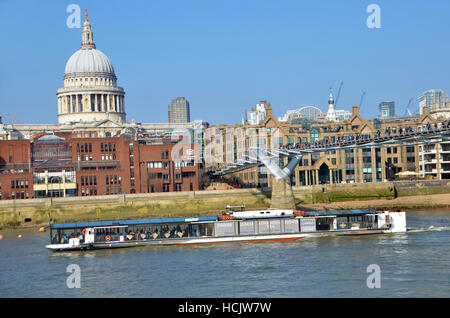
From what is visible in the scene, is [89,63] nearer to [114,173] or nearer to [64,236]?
[114,173]

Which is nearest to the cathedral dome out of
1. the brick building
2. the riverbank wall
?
the brick building

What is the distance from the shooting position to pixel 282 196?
2795 inches

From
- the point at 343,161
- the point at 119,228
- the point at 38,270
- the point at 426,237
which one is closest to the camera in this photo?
the point at 38,270

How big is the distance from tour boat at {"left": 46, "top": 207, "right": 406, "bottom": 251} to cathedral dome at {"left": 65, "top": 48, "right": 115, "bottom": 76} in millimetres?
118480

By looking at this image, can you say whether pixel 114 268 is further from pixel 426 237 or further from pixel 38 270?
pixel 426 237

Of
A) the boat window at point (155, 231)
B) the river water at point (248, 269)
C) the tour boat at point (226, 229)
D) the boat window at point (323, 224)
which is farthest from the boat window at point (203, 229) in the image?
the boat window at point (323, 224)

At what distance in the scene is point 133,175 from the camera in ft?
273

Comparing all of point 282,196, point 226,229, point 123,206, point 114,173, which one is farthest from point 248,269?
point 114,173

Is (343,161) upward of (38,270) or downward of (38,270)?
upward

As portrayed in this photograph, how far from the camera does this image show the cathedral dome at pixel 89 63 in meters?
164

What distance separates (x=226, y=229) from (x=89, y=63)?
402 feet

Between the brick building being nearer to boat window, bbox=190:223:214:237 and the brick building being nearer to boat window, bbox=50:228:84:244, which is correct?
boat window, bbox=50:228:84:244
